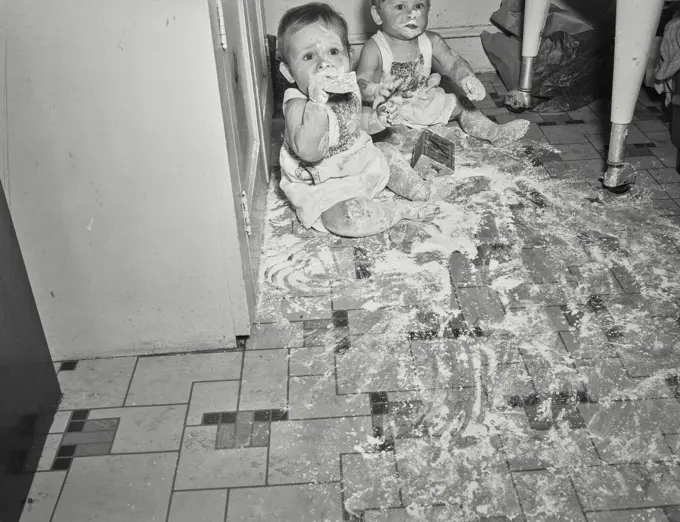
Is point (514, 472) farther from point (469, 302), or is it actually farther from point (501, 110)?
point (501, 110)

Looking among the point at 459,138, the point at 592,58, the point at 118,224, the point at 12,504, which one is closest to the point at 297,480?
the point at 12,504

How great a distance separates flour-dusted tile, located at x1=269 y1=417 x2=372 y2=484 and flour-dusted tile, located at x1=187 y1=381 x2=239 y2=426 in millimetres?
154

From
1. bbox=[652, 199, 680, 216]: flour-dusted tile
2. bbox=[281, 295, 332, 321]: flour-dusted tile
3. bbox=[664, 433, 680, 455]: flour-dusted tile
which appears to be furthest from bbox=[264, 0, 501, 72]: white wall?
bbox=[664, 433, 680, 455]: flour-dusted tile

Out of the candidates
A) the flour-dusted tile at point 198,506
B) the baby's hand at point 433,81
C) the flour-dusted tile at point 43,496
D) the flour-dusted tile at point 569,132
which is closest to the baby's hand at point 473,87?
the baby's hand at point 433,81

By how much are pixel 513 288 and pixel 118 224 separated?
1.25m

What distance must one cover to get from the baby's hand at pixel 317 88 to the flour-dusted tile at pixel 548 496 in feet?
4.09

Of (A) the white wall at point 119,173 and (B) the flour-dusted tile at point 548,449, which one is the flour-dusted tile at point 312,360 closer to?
(A) the white wall at point 119,173

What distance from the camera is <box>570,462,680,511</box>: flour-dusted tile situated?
5.26ft

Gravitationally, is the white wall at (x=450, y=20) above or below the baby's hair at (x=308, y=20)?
below

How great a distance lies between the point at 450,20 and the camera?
403 cm

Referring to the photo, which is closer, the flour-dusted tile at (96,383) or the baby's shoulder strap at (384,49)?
the flour-dusted tile at (96,383)

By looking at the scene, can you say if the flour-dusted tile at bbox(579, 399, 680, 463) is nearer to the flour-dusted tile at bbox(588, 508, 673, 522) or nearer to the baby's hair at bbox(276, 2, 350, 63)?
the flour-dusted tile at bbox(588, 508, 673, 522)

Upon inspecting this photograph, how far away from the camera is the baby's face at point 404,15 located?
296 cm

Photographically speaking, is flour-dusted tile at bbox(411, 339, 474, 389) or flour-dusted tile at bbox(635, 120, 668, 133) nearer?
flour-dusted tile at bbox(411, 339, 474, 389)
